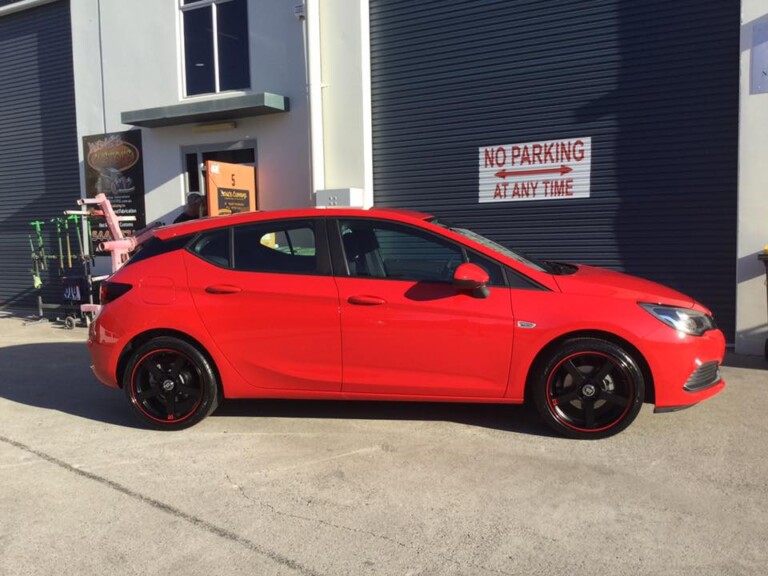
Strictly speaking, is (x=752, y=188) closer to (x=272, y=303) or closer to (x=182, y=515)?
(x=272, y=303)

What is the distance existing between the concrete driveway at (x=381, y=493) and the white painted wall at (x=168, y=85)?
555 cm

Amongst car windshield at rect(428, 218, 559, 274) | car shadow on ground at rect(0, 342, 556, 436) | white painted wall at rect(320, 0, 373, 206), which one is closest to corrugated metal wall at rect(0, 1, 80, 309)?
white painted wall at rect(320, 0, 373, 206)

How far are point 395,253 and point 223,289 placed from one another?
1.30m

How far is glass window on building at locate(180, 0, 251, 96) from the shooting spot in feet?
35.4

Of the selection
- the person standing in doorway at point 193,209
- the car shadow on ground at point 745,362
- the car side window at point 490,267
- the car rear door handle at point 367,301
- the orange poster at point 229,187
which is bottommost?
the car shadow on ground at point 745,362

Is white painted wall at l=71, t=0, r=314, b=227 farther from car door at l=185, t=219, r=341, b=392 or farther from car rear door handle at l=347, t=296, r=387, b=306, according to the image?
car rear door handle at l=347, t=296, r=387, b=306

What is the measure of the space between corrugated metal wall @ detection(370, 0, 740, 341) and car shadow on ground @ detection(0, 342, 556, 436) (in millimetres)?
3979

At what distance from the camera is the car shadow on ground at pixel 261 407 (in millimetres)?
5238

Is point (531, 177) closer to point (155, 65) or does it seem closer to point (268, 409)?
point (268, 409)

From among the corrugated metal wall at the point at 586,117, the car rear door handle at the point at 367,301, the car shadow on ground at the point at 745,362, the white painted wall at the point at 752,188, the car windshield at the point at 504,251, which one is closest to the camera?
the car rear door handle at the point at 367,301

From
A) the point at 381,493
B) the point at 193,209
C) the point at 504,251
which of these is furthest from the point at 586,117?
the point at 381,493

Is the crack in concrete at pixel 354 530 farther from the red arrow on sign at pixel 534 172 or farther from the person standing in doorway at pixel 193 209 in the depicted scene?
the red arrow on sign at pixel 534 172

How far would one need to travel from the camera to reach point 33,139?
1275 centimetres

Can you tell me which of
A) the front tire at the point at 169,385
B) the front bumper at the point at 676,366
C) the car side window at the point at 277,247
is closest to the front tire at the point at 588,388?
the front bumper at the point at 676,366
